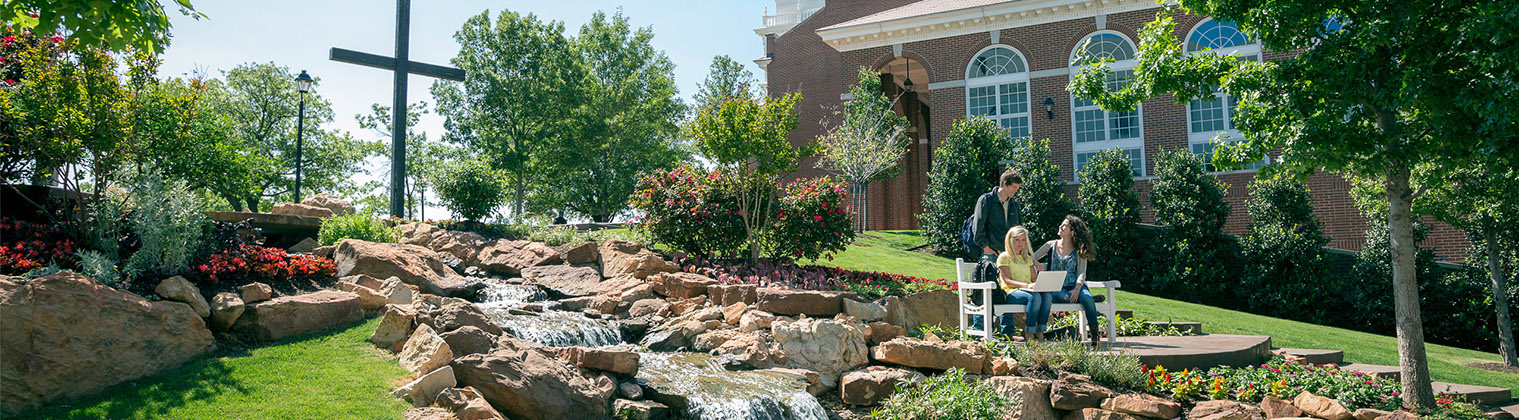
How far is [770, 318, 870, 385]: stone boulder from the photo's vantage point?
7973 mm

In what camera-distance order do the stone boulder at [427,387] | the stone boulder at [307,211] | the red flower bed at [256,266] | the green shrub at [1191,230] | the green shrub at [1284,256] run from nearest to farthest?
the stone boulder at [427,387] < the red flower bed at [256,266] < the stone boulder at [307,211] < the green shrub at [1284,256] < the green shrub at [1191,230]

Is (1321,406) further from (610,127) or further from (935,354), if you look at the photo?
(610,127)

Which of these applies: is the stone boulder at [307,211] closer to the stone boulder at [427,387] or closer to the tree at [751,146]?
the tree at [751,146]

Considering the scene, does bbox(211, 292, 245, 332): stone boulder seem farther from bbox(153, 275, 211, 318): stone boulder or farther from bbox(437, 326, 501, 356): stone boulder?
bbox(437, 326, 501, 356): stone boulder

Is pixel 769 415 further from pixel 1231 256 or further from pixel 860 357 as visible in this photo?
pixel 1231 256

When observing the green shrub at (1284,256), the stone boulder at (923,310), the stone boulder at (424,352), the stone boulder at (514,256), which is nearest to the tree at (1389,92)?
the stone boulder at (923,310)

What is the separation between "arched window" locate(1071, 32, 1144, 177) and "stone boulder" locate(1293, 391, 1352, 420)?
58.4 ft

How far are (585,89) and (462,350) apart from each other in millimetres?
22485

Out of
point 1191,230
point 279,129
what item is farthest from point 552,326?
point 279,129

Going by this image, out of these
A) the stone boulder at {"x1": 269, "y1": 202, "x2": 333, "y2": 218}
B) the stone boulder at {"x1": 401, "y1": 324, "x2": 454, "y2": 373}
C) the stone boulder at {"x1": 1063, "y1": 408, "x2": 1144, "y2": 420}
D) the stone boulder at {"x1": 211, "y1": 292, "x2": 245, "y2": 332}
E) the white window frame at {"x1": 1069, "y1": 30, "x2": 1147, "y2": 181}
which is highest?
the white window frame at {"x1": 1069, "y1": 30, "x2": 1147, "y2": 181}

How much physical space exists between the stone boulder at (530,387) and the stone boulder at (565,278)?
15.0 ft

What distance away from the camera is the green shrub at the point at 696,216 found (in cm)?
1199

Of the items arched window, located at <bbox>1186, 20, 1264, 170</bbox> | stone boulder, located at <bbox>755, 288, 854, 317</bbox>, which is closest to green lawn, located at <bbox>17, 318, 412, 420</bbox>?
stone boulder, located at <bbox>755, 288, 854, 317</bbox>

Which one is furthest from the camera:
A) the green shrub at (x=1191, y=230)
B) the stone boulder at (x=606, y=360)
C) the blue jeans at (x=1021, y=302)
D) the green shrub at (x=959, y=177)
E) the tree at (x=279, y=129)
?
the tree at (x=279, y=129)
